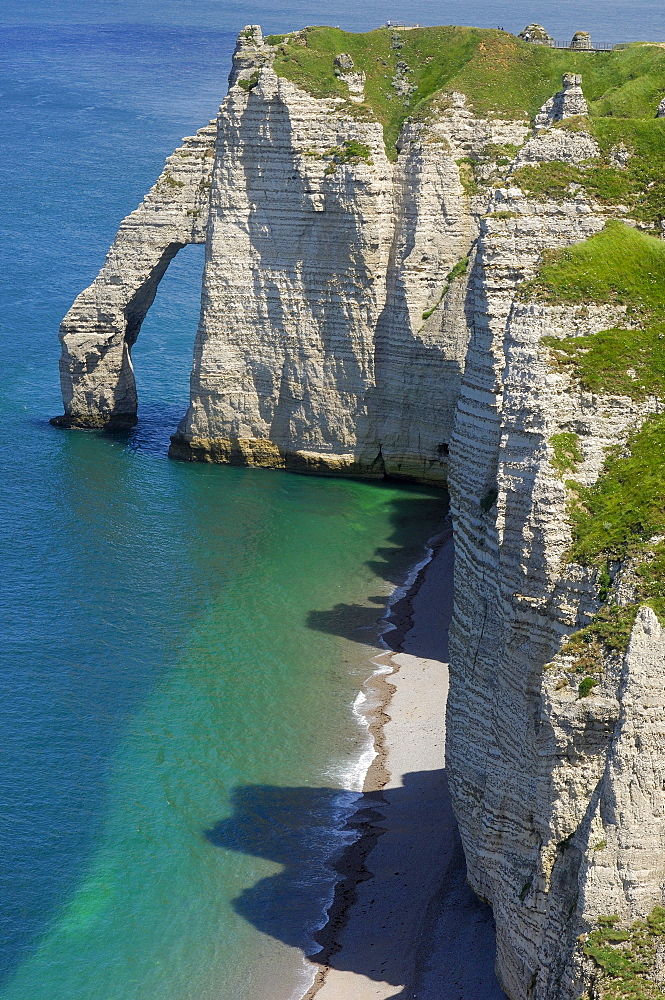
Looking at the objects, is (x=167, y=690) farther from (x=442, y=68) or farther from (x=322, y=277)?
(x=442, y=68)

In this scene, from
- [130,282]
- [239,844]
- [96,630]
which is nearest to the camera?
[239,844]

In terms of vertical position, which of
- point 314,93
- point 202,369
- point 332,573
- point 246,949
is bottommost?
point 246,949

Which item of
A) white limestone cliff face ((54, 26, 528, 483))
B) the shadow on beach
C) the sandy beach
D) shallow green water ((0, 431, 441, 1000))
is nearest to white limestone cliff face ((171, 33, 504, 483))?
white limestone cliff face ((54, 26, 528, 483))

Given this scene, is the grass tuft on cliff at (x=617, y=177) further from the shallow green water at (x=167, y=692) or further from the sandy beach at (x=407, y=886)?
the shallow green water at (x=167, y=692)

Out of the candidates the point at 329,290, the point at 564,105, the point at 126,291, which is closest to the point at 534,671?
the point at 564,105

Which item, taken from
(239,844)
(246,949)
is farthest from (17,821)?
A: (246,949)

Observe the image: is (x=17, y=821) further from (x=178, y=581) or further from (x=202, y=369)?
(x=202, y=369)

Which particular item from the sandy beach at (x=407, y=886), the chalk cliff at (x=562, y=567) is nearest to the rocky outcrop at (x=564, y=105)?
the chalk cliff at (x=562, y=567)
